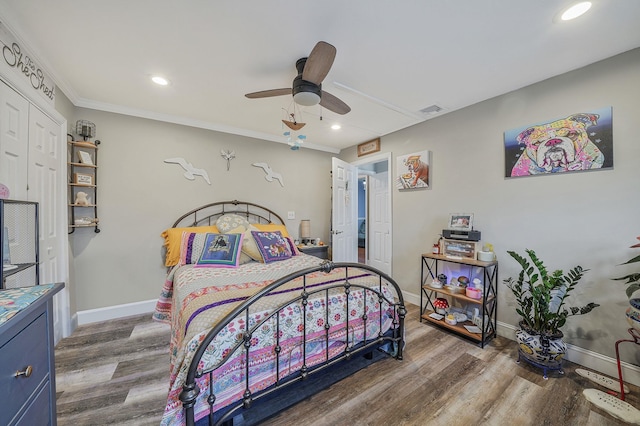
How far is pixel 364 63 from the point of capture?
2.02 m

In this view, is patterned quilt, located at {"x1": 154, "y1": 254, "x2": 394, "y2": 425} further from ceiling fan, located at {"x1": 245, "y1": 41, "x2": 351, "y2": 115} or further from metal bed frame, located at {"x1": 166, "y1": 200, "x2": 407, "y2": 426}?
ceiling fan, located at {"x1": 245, "y1": 41, "x2": 351, "y2": 115}

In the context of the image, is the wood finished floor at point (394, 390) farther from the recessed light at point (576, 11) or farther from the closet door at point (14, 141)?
the recessed light at point (576, 11)

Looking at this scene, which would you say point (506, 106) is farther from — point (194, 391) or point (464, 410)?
point (194, 391)

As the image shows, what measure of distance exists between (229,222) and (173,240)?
2.26ft

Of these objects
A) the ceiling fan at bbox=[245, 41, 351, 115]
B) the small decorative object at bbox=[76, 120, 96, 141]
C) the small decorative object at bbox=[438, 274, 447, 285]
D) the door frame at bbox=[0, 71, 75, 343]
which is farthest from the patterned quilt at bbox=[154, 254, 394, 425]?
the small decorative object at bbox=[76, 120, 96, 141]

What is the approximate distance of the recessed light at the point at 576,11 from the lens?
1428 millimetres

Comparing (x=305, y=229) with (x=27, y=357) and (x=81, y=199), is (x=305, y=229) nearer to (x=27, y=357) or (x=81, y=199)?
(x=81, y=199)

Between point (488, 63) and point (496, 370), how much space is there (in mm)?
2613

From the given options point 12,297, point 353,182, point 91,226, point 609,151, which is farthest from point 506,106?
point 91,226

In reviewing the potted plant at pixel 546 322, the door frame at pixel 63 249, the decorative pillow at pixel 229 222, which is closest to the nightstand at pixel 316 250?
the decorative pillow at pixel 229 222

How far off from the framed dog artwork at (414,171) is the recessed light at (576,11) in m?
1.74

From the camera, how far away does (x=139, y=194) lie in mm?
2957

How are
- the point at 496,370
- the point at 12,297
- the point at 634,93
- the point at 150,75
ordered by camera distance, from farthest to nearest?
1. the point at 150,75
2. the point at 496,370
3. the point at 634,93
4. the point at 12,297

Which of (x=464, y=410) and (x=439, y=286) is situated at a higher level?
(x=439, y=286)
